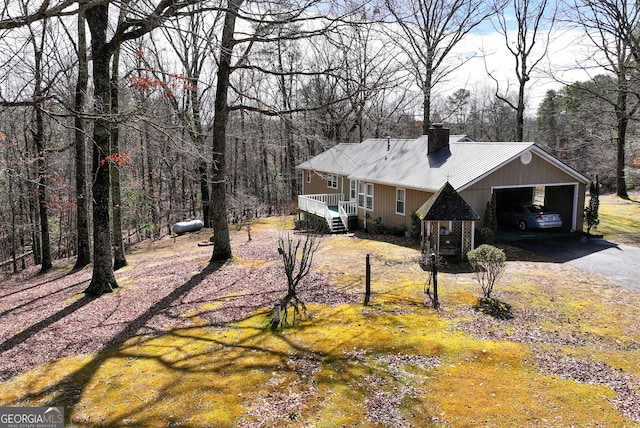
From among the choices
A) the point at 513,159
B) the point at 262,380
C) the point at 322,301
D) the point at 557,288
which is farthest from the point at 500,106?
the point at 262,380

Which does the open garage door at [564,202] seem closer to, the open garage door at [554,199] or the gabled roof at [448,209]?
the open garage door at [554,199]

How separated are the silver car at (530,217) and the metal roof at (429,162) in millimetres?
1990

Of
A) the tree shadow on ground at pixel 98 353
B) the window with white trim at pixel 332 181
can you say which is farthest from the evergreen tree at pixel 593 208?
the tree shadow on ground at pixel 98 353

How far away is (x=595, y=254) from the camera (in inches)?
607

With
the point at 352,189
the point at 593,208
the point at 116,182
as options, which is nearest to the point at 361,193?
the point at 352,189

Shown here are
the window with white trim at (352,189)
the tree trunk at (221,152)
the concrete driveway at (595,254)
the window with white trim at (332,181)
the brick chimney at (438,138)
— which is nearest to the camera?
the concrete driveway at (595,254)

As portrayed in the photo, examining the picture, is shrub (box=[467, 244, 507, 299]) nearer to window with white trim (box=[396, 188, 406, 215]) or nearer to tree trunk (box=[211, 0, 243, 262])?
tree trunk (box=[211, 0, 243, 262])

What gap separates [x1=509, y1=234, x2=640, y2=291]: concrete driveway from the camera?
12930mm

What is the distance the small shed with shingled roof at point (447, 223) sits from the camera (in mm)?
13305

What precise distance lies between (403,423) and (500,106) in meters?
50.3

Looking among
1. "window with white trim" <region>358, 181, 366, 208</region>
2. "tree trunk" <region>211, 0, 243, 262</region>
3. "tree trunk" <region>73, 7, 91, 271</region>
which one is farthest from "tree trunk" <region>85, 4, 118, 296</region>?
"window with white trim" <region>358, 181, 366, 208</region>

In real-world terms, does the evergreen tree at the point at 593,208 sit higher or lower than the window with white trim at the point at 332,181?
lower

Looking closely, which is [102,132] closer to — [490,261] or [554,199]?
[490,261]

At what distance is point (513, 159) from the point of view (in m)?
17.3
